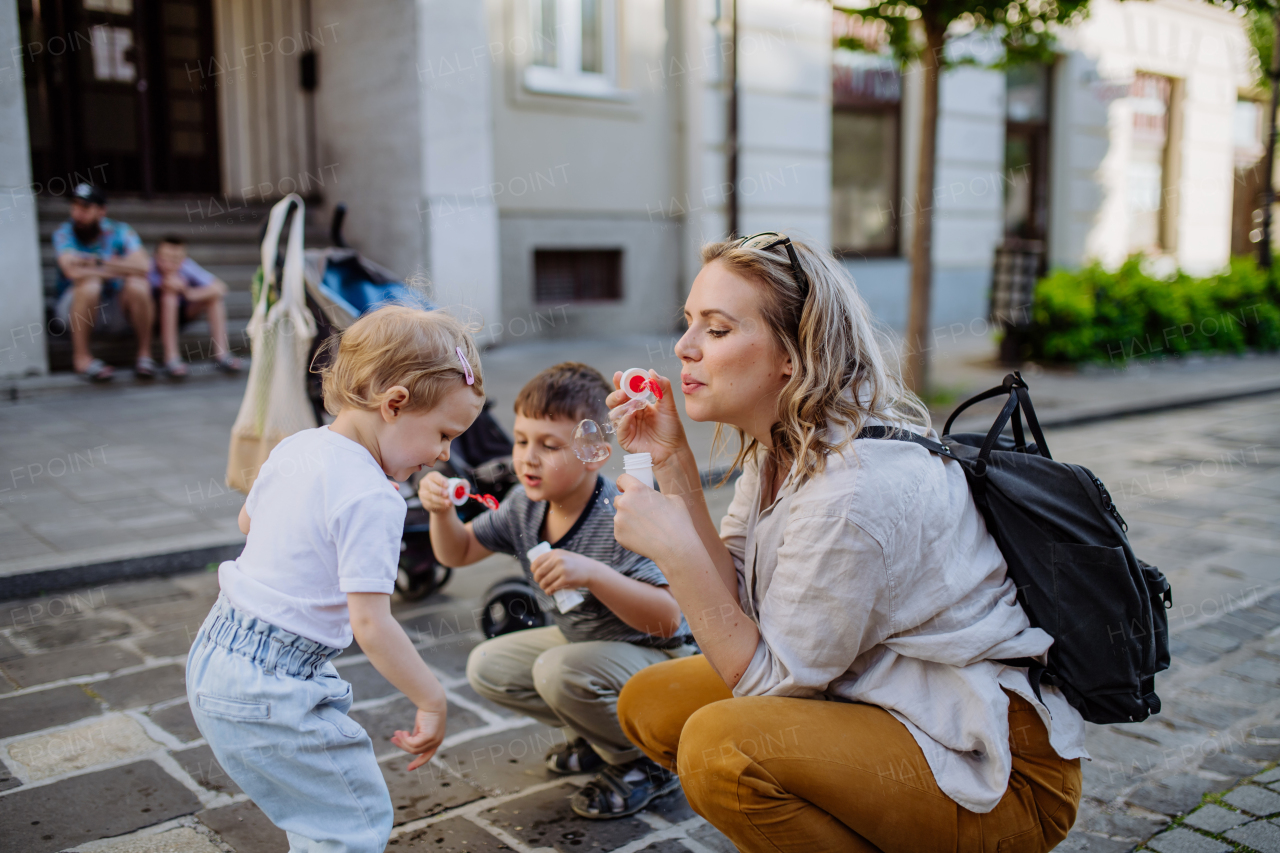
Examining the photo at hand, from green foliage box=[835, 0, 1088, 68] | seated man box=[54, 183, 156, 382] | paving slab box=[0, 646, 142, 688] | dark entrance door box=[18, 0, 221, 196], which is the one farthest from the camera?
dark entrance door box=[18, 0, 221, 196]

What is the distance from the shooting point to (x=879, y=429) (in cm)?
204

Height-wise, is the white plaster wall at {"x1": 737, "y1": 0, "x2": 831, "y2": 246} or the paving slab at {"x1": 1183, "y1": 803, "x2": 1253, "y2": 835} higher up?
the white plaster wall at {"x1": 737, "y1": 0, "x2": 831, "y2": 246}

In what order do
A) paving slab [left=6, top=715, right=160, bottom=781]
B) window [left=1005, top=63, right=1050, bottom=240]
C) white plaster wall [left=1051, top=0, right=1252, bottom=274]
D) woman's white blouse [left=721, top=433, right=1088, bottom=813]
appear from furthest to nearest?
white plaster wall [left=1051, top=0, right=1252, bottom=274] < window [left=1005, top=63, right=1050, bottom=240] < paving slab [left=6, top=715, right=160, bottom=781] < woman's white blouse [left=721, top=433, right=1088, bottom=813]

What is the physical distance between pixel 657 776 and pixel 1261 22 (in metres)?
19.5

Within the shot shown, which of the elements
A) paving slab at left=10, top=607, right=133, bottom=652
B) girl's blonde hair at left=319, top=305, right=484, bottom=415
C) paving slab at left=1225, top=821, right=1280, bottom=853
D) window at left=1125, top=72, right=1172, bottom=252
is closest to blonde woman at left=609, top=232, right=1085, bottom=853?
girl's blonde hair at left=319, top=305, right=484, bottom=415

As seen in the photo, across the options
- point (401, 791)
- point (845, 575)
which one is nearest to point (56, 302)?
point (401, 791)

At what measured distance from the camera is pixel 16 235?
8.09 m

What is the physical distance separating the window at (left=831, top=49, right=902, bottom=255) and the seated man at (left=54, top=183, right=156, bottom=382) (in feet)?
28.2

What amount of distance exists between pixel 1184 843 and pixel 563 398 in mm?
1882

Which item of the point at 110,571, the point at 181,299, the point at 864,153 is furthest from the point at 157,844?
the point at 864,153

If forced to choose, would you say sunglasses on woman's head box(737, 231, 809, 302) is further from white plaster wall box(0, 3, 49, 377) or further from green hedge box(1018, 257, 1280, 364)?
green hedge box(1018, 257, 1280, 364)

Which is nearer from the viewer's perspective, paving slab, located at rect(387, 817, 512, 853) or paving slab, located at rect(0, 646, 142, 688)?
paving slab, located at rect(387, 817, 512, 853)

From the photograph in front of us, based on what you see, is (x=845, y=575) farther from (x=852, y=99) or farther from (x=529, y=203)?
(x=852, y=99)

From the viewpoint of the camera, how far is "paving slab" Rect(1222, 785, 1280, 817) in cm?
270
